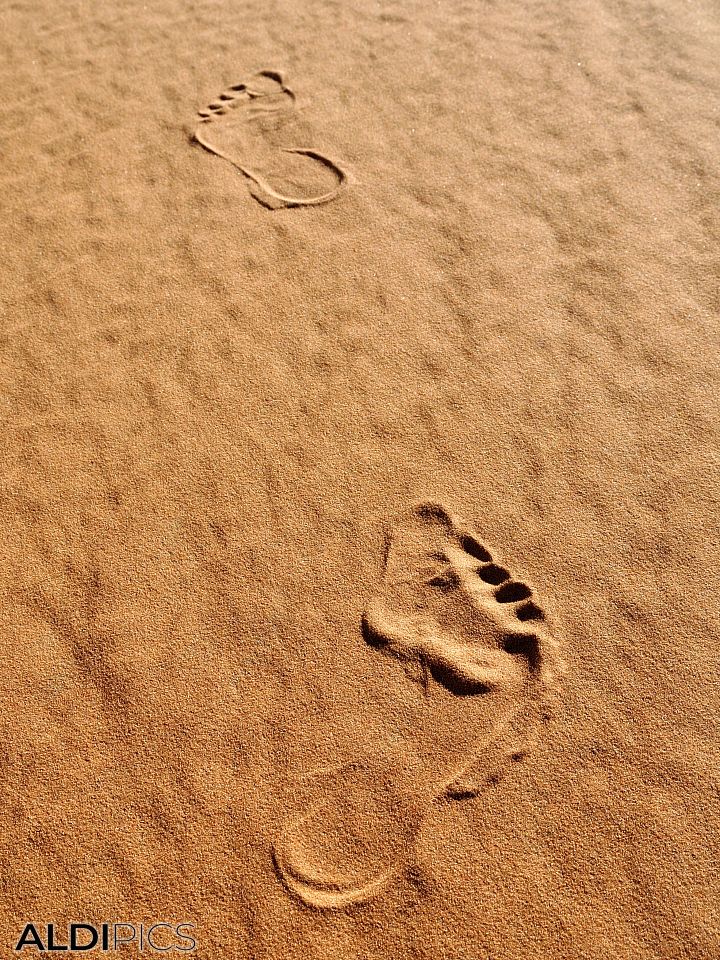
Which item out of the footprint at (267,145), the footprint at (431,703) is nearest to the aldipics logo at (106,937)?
the footprint at (431,703)

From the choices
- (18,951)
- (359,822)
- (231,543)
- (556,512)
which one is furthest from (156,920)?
(556,512)

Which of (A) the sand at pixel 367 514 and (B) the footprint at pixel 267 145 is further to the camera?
(B) the footprint at pixel 267 145

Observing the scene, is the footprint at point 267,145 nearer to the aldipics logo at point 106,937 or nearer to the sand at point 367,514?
the sand at point 367,514

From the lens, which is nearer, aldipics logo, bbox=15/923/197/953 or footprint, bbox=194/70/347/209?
aldipics logo, bbox=15/923/197/953

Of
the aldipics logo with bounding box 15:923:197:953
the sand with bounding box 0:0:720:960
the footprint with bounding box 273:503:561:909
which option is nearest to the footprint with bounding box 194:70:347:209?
the sand with bounding box 0:0:720:960

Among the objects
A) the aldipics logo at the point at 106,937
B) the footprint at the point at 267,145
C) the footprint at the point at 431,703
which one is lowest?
the aldipics logo at the point at 106,937

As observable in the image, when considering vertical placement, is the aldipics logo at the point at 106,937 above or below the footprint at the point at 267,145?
below

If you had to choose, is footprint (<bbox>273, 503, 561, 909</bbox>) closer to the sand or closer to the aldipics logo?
the sand
